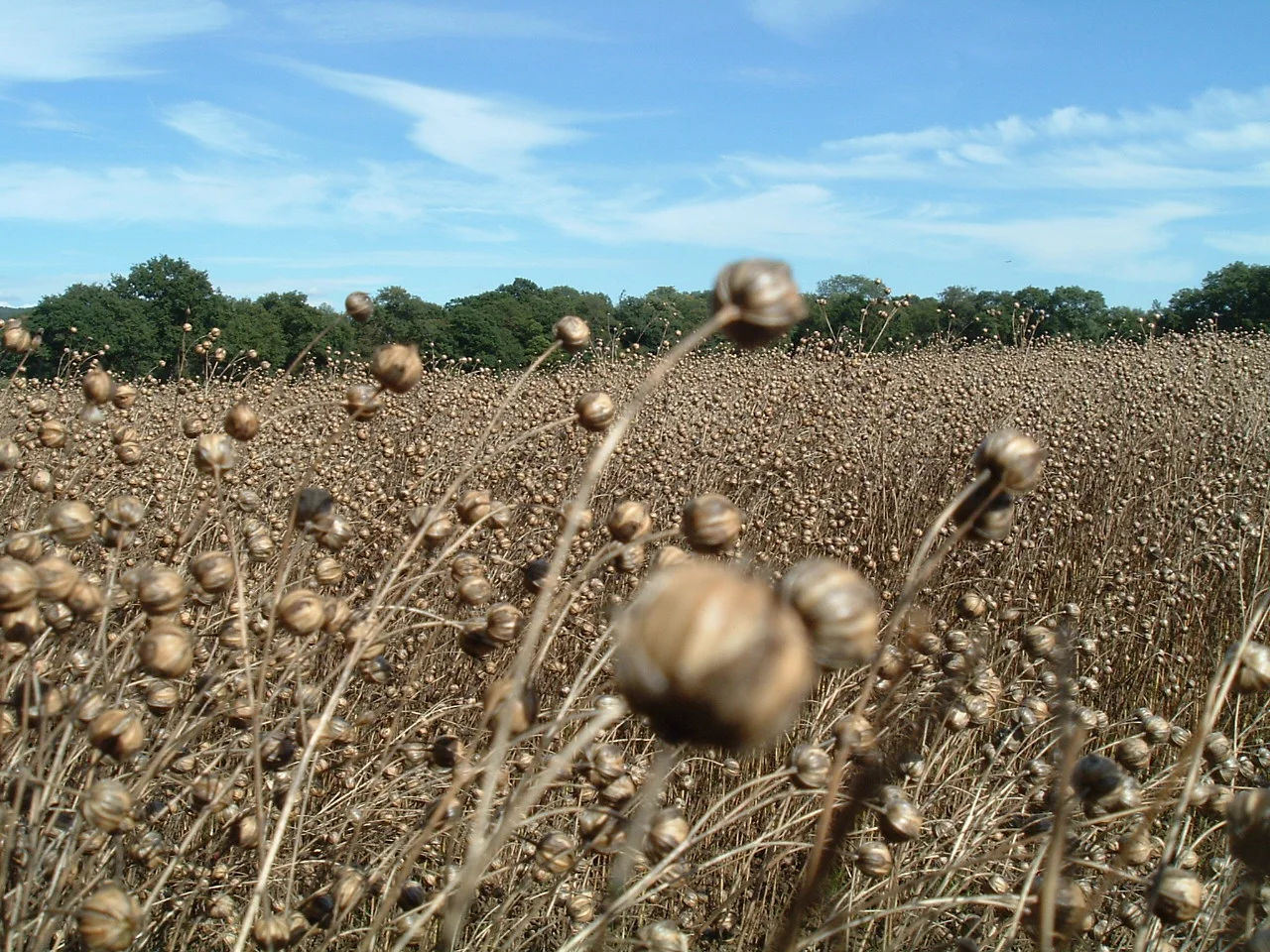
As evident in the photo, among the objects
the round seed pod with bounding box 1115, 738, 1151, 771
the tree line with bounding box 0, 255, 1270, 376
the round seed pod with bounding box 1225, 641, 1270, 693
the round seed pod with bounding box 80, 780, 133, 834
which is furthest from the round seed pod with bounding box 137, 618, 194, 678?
the tree line with bounding box 0, 255, 1270, 376

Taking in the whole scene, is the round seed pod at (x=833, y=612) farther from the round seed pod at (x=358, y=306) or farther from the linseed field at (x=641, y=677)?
the round seed pod at (x=358, y=306)

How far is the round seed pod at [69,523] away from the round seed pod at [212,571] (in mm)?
155

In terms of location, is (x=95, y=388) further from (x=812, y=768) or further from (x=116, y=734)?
(x=812, y=768)

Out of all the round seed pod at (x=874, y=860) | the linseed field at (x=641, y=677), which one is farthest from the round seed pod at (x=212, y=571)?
the round seed pod at (x=874, y=860)

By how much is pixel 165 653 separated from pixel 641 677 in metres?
0.71

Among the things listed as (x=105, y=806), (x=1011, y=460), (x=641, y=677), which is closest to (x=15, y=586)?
(x=105, y=806)

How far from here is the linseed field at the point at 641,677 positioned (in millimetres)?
869

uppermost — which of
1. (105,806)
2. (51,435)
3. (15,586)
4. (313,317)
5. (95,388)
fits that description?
(313,317)

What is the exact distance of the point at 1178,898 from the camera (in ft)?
3.12

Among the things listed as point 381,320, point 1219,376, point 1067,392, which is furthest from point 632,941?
point 381,320

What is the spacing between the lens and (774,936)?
1.82 meters

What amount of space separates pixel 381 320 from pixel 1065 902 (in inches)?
587

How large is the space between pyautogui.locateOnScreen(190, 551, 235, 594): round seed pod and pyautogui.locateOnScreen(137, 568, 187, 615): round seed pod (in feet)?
0.56

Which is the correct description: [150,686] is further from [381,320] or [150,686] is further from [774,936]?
[381,320]
